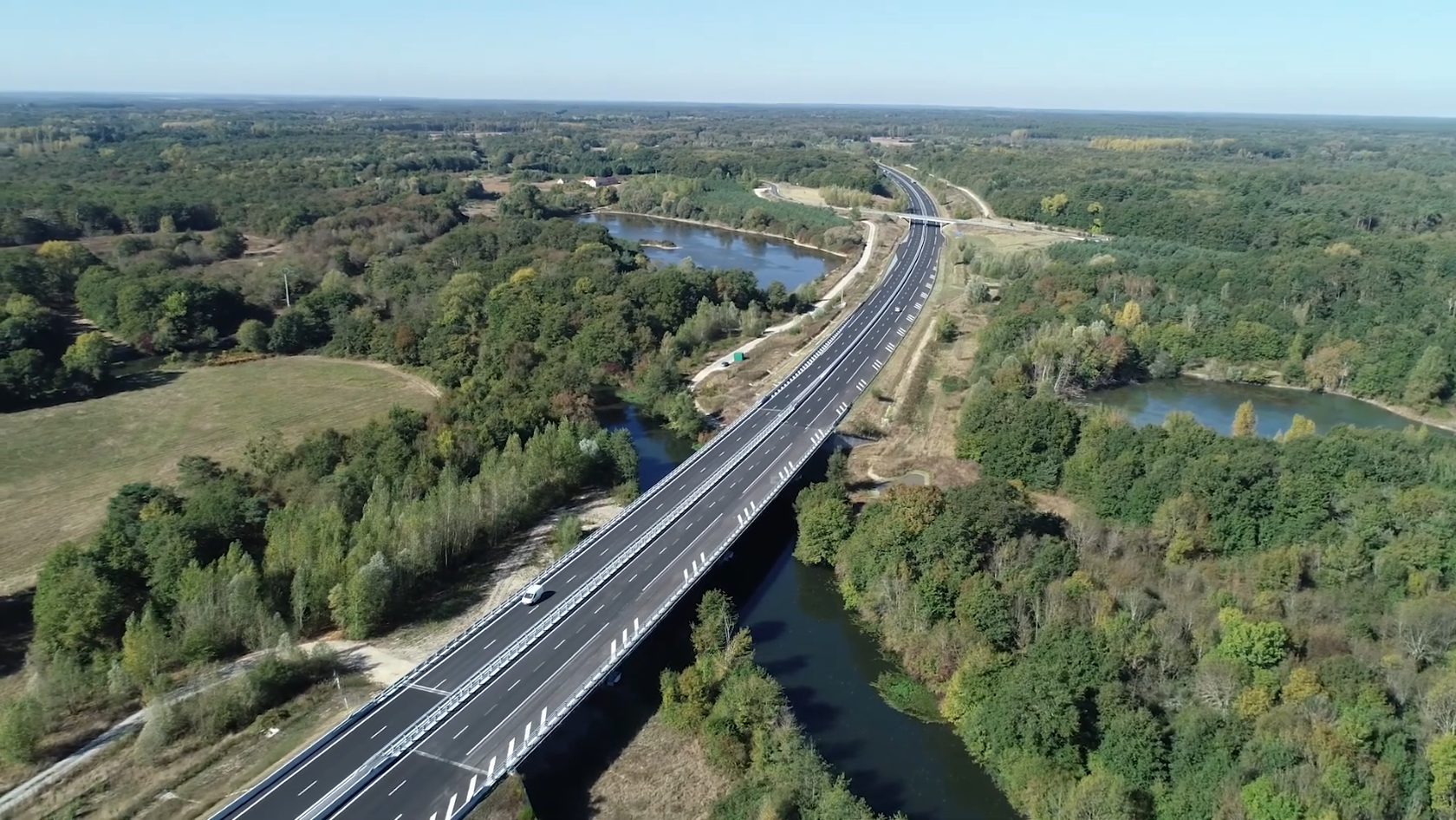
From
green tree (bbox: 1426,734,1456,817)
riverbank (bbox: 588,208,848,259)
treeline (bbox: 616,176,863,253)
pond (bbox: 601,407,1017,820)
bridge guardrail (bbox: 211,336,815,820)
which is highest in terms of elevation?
treeline (bbox: 616,176,863,253)

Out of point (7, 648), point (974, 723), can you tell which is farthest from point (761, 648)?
point (7, 648)

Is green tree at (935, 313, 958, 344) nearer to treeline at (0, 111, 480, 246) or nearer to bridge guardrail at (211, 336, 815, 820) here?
bridge guardrail at (211, 336, 815, 820)

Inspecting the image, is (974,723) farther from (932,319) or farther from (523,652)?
(932,319)

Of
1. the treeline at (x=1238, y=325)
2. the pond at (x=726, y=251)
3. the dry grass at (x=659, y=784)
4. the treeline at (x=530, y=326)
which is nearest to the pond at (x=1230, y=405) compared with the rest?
the treeline at (x=1238, y=325)

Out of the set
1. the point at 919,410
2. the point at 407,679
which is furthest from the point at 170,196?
the point at 407,679

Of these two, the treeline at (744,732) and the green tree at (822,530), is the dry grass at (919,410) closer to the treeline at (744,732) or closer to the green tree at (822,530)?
the green tree at (822,530)

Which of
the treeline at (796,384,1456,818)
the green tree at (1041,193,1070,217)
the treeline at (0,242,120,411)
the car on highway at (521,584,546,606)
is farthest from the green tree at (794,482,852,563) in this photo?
the green tree at (1041,193,1070,217)
